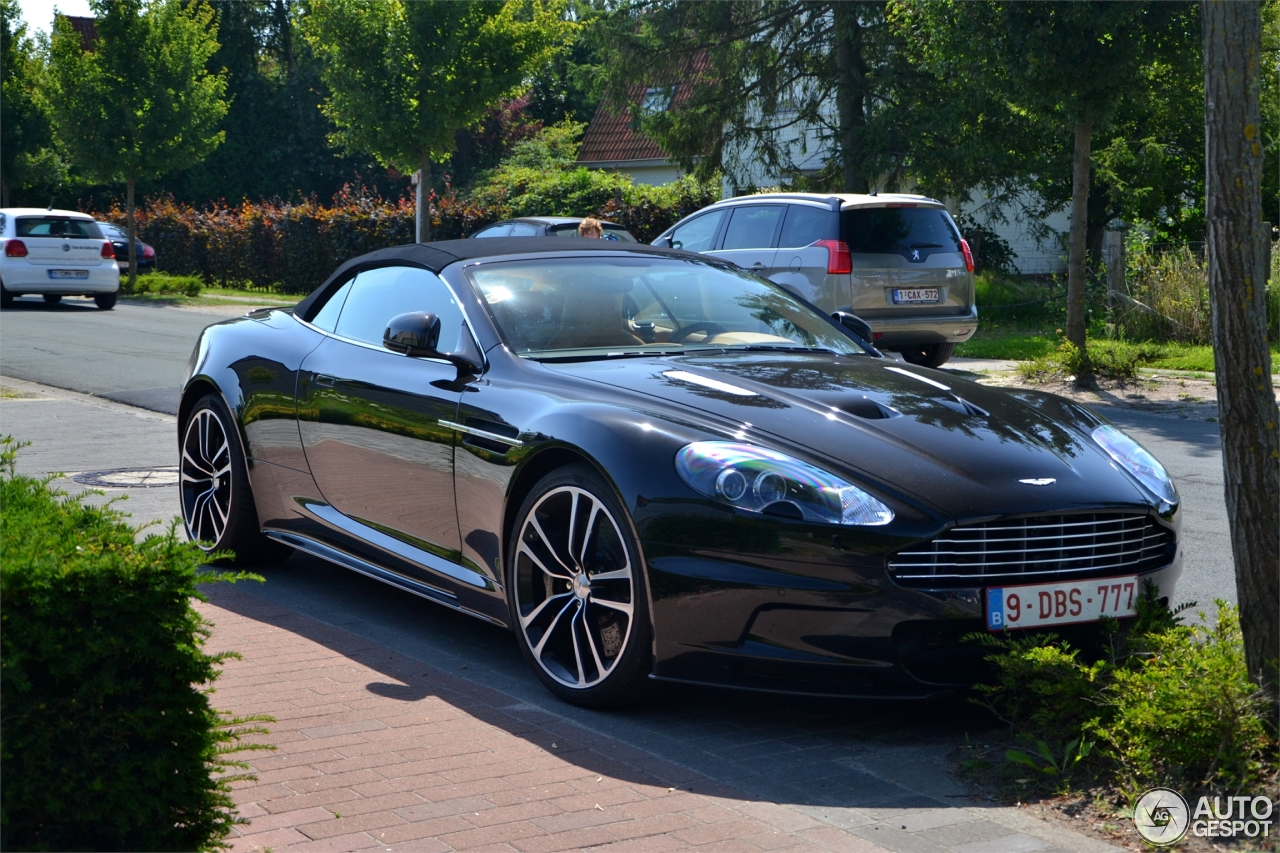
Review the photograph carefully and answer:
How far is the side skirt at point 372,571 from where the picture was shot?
16.9ft

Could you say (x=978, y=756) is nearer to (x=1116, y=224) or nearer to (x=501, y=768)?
(x=501, y=768)

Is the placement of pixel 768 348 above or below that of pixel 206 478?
above

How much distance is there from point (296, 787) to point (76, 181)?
4991 centimetres

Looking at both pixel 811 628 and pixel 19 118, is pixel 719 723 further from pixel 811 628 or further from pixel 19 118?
pixel 19 118

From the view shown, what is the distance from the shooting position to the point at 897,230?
47.9 feet

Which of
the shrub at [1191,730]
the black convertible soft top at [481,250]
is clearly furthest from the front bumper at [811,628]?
the black convertible soft top at [481,250]

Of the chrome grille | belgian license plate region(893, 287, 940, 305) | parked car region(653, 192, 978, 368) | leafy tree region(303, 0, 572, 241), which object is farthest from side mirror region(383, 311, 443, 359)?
leafy tree region(303, 0, 572, 241)

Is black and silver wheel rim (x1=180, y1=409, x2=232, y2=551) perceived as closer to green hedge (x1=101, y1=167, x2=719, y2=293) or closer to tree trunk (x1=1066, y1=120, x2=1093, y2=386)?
tree trunk (x1=1066, y1=120, x2=1093, y2=386)

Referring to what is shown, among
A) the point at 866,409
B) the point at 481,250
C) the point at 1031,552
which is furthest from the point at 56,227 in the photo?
the point at 1031,552

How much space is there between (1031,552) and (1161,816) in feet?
2.89

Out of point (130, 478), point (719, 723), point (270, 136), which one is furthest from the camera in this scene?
point (270, 136)

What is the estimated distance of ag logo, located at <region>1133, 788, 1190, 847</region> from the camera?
347cm

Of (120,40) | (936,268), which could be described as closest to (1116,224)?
(936,268)

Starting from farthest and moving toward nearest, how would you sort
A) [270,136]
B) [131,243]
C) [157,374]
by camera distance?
[270,136]
[131,243]
[157,374]
